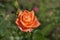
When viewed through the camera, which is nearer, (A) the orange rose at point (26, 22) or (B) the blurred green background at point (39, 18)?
(A) the orange rose at point (26, 22)

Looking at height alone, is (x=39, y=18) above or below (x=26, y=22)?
below

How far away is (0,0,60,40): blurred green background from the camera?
1.37 metres

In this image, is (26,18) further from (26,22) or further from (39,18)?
(39,18)

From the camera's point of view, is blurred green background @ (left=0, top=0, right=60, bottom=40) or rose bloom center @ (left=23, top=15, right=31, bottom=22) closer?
rose bloom center @ (left=23, top=15, right=31, bottom=22)

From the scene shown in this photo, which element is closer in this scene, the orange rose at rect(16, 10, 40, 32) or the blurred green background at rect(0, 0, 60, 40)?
the orange rose at rect(16, 10, 40, 32)

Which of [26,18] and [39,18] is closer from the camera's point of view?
[26,18]

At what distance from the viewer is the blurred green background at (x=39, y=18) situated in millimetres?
1372

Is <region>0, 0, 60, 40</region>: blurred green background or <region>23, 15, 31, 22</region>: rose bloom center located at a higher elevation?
<region>23, 15, 31, 22</region>: rose bloom center

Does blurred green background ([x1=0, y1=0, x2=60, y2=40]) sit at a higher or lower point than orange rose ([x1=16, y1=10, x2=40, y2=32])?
lower

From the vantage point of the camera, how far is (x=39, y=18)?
8.26 feet

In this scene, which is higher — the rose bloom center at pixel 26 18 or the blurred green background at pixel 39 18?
the rose bloom center at pixel 26 18

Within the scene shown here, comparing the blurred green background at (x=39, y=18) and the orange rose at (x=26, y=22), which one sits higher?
the orange rose at (x=26, y=22)

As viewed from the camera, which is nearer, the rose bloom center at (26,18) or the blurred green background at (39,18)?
the rose bloom center at (26,18)

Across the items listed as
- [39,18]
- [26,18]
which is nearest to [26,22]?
[26,18]
